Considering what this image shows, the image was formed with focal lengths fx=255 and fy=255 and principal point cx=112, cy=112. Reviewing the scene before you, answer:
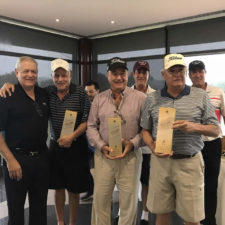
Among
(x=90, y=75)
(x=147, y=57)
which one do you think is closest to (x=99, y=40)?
(x=90, y=75)

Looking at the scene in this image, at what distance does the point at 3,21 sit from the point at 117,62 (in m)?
3.51

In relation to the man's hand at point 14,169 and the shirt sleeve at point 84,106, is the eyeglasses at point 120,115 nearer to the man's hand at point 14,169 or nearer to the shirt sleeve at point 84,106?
the shirt sleeve at point 84,106

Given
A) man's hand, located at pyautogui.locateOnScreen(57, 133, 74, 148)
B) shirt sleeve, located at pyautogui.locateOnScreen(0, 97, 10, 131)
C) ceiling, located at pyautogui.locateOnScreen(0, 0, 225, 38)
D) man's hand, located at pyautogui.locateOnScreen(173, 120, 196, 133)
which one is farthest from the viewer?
ceiling, located at pyautogui.locateOnScreen(0, 0, 225, 38)

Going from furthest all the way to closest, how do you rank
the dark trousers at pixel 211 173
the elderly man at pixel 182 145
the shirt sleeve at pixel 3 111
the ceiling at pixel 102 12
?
the ceiling at pixel 102 12, the dark trousers at pixel 211 173, the shirt sleeve at pixel 3 111, the elderly man at pixel 182 145

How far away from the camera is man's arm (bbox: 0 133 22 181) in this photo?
169cm

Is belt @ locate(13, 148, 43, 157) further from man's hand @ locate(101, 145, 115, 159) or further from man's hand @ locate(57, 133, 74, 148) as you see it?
man's hand @ locate(101, 145, 115, 159)

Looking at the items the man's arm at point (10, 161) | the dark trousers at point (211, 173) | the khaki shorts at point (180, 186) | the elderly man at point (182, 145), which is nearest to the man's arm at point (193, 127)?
the elderly man at point (182, 145)

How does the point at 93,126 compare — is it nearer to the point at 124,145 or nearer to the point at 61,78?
the point at 124,145

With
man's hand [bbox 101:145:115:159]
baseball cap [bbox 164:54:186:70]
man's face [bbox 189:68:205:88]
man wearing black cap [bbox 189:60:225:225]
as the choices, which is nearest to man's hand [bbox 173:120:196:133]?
baseball cap [bbox 164:54:186:70]

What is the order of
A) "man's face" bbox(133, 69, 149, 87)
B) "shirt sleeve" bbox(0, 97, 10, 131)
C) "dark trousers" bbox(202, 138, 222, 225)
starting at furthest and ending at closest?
"man's face" bbox(133, 69, 149, 87)
"dark trousers" bbox(202, 138, 222, 225)
"shirt sleeve" bbox(0, 97, 10, 131)

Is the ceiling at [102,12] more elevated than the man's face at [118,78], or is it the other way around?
the ceiling at [102,12]

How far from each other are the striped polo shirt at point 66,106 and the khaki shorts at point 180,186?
70 cm

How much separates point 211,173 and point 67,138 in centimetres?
129

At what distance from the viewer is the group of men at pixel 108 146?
1.64 meters
